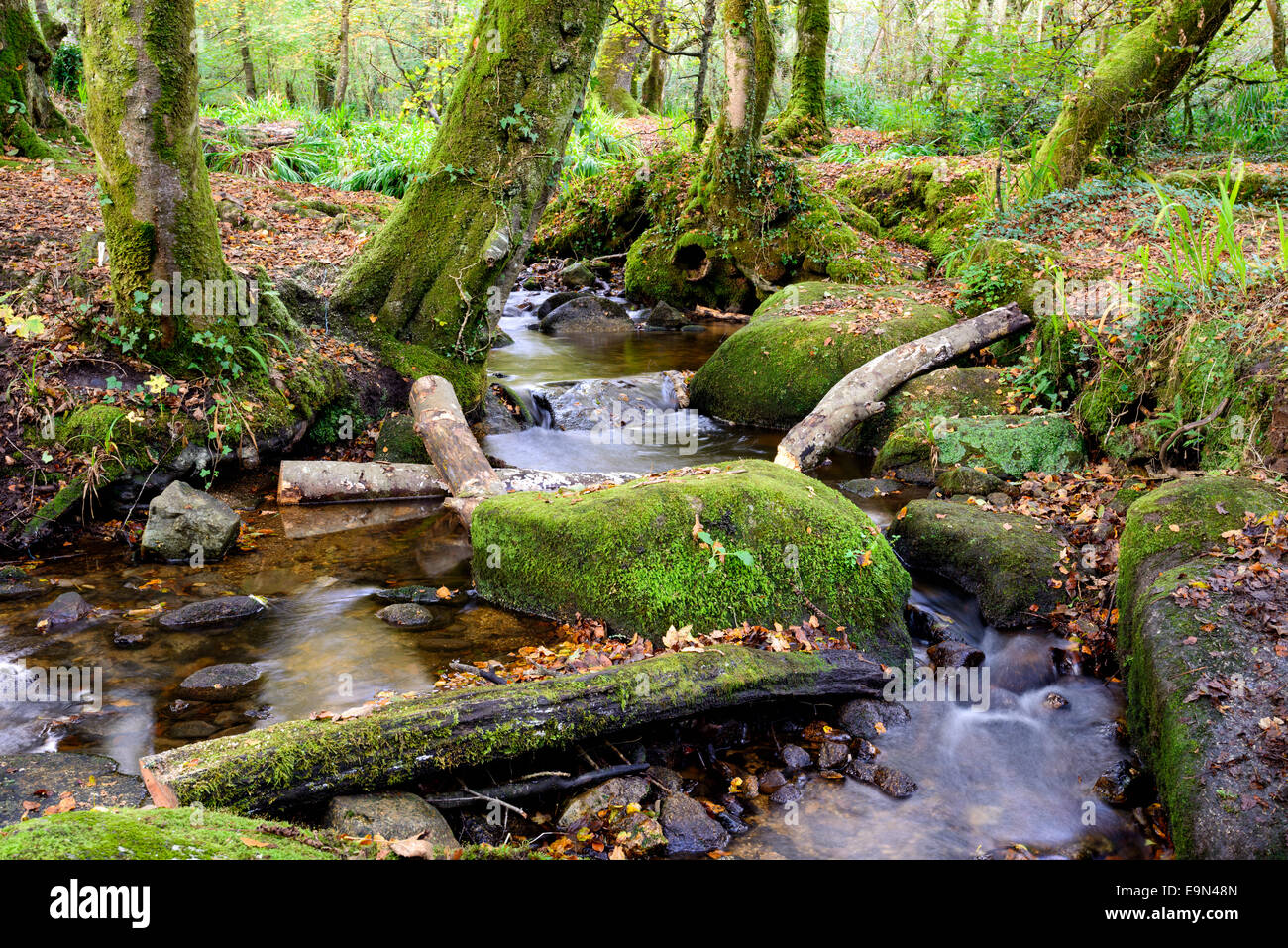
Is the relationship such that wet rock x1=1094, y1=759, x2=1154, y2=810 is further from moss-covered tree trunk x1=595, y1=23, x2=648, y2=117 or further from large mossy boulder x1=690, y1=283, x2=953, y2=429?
moss-covered tree trunk x1=595, y1=23, x2=648, y2=117

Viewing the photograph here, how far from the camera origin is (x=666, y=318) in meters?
14.0

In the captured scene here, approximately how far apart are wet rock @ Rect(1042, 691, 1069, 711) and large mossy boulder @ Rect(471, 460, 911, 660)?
2.62 feet

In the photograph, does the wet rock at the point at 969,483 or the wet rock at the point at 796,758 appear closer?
the wet rock at the point at 796,758

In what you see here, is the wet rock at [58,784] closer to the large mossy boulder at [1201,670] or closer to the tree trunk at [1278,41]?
the large mossy boulder at [1201,670]

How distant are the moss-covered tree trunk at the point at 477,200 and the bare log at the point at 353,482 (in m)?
1.46

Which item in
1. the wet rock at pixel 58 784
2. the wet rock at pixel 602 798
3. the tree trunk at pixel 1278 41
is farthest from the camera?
the tree trunk at pixel 1278 41

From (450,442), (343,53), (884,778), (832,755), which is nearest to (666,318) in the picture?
(450,442)

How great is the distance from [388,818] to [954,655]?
3486mm

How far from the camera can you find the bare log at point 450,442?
21.8 feet

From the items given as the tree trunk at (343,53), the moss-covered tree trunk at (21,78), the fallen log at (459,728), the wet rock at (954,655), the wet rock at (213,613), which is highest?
the tree trunk at (343,53)

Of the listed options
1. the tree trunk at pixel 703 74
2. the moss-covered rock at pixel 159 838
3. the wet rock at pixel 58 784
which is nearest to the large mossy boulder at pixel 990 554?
the moss-covered rock at pixel 159 838

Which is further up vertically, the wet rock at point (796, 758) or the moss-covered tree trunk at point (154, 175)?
the moss-covered tree trunk at point (154, 175)

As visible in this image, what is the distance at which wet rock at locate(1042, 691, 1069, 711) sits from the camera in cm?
450
